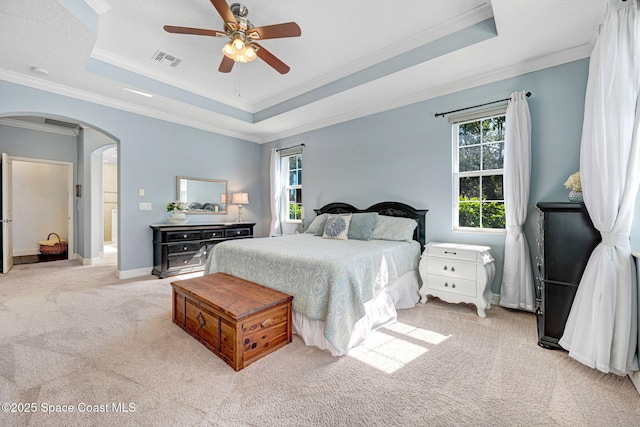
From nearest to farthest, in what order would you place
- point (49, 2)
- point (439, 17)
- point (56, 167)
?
1. point (49, 2)
2. point (439, 17)
3. point (56, 167)

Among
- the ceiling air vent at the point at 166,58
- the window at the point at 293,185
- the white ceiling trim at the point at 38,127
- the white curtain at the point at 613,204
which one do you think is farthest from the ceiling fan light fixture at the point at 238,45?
Answer: the white ceiling trim at the point at 38,127

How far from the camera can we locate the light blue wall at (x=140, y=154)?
135 inches

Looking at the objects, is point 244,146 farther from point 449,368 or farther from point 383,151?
point 449,368

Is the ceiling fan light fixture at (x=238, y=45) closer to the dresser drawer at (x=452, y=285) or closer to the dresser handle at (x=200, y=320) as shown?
the dresser handle at (x=200, y=320)

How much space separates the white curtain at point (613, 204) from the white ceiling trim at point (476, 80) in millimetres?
963

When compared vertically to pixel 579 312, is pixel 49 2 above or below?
above

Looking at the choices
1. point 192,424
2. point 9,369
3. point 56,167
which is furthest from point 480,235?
point 56,167

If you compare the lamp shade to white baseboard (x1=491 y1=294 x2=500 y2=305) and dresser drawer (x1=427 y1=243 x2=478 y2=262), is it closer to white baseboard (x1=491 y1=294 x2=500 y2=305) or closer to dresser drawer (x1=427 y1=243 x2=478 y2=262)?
dresser drawer (x1=427 y1=243 x2=478 y2=262)

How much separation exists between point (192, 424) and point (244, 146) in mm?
5211

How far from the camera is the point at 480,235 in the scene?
3.19 meters

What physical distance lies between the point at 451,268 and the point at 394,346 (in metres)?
1.22

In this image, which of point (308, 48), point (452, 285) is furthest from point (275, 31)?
point (452, 285)

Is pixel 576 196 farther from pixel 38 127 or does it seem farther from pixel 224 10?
pixel 38 127

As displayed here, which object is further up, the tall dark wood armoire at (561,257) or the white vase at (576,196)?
the white vase at (576,196)
